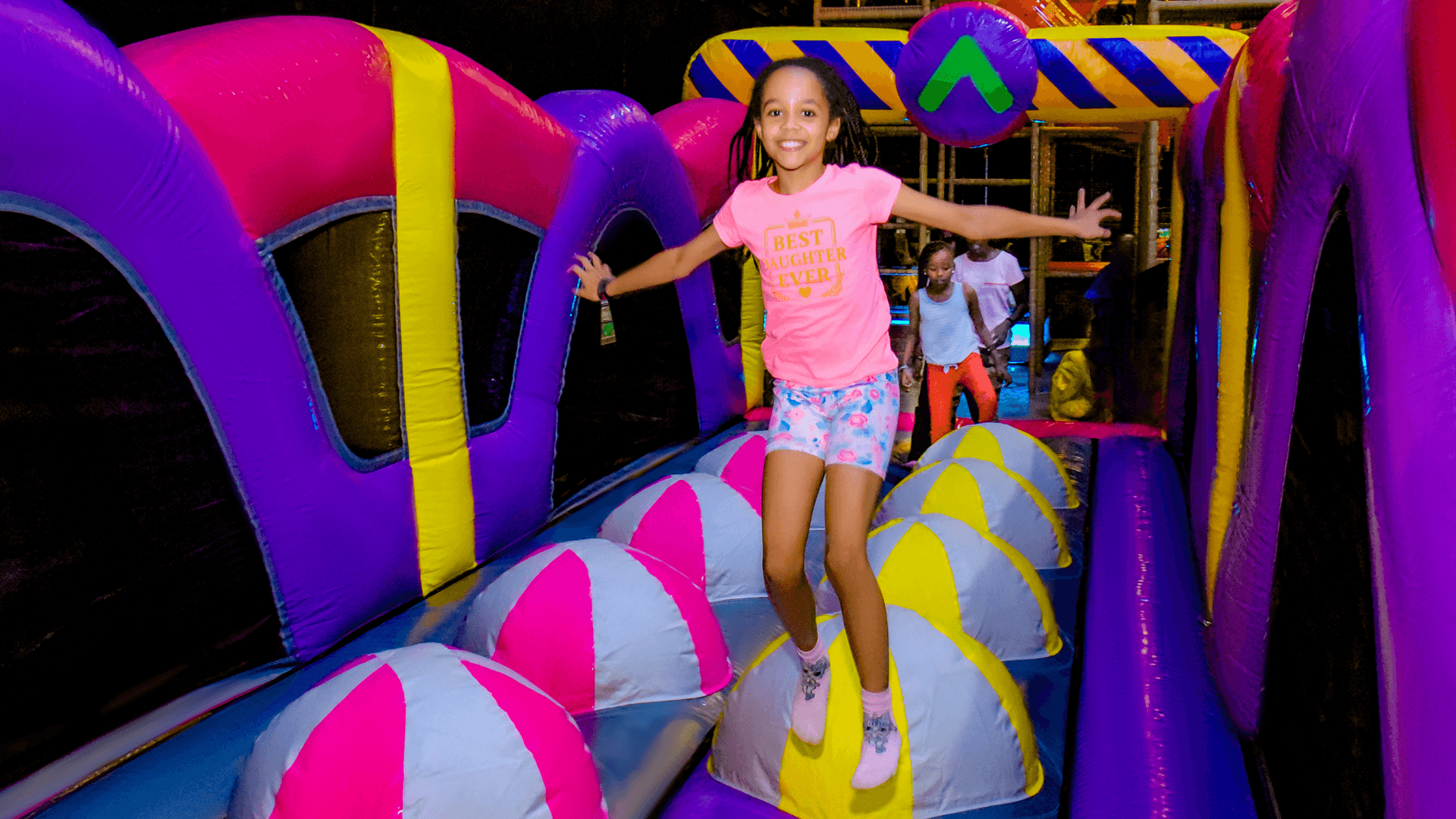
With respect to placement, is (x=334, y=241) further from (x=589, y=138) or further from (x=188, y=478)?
(x=589, y=138)

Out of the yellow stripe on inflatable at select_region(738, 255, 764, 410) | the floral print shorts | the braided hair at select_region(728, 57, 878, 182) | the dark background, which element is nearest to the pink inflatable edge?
the yellow stripe on inflatable at select_region(738, 255, 764, 410)

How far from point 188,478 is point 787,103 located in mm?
1410

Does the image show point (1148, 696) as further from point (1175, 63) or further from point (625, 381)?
point (1175, 63)

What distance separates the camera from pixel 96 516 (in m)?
1.87

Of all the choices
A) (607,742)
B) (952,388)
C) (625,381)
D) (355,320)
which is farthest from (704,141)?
(607,742)

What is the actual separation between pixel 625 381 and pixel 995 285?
210 centimetres

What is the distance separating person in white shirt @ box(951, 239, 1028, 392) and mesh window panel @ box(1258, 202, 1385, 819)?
10.4 feet

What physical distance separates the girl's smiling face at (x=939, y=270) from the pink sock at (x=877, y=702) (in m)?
2.92

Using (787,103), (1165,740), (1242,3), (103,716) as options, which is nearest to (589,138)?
(787,103)

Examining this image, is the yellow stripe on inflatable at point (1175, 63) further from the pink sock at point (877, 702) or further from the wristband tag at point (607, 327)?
the pink sock at point (877, 702)

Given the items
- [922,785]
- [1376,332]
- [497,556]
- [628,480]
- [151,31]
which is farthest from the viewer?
[628,480]

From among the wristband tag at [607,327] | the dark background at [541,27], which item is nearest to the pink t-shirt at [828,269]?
the dark background at [541,27]

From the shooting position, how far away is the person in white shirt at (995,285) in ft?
16.0

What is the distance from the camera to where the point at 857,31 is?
17.3ft
